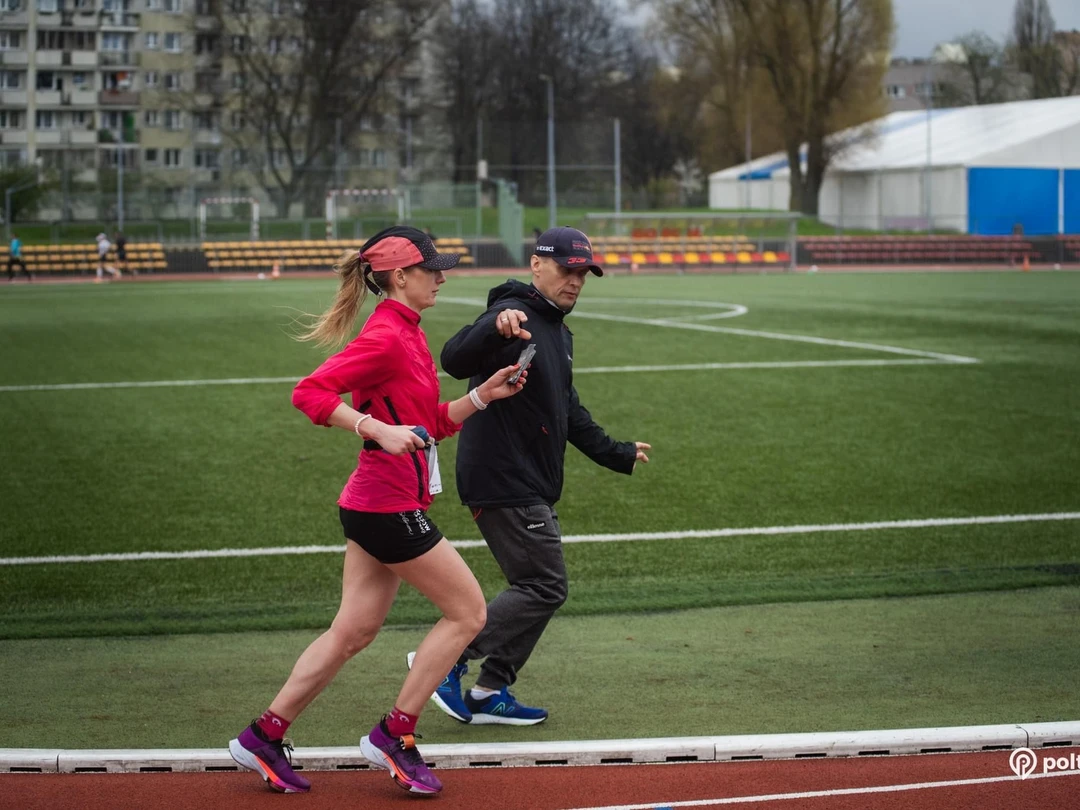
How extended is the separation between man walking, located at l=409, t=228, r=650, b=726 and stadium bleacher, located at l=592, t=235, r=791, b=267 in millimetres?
48157

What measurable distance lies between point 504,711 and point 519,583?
58 centimetres

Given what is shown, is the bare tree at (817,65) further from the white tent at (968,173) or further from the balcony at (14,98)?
the balcony at (14,98)

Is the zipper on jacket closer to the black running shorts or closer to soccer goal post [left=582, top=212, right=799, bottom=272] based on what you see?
the black running shorts

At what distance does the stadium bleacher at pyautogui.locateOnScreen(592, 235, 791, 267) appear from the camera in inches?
2120

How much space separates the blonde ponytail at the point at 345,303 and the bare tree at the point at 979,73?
105120 millimetres

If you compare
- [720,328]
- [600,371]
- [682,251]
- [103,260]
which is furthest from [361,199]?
[600,371]

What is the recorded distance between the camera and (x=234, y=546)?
32.1ft

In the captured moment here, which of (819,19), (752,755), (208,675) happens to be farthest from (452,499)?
(819,19)

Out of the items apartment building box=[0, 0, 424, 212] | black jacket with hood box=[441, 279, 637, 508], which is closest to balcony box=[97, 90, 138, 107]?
apartment building box=[0, 0, 424, 212]

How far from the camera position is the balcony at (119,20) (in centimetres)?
6525

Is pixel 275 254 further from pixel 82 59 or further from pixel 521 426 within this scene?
pixel 521 426

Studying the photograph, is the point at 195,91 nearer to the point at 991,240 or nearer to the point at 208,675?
the point at 991,240

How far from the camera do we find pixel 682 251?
178 ft

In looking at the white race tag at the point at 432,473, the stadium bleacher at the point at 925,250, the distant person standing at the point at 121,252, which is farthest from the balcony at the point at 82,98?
the white race tag at the point at 432,473
